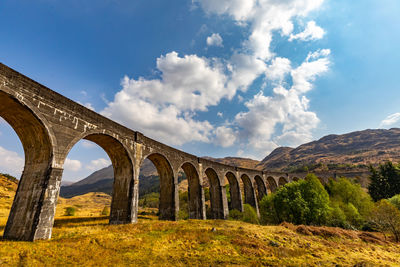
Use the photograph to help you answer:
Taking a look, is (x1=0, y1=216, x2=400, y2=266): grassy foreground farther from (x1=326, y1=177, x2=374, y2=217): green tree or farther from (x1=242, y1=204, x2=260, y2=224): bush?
(x1=326, y1=177, x2=374, y2=217): green tree

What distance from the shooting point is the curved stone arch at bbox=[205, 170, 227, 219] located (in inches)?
1232

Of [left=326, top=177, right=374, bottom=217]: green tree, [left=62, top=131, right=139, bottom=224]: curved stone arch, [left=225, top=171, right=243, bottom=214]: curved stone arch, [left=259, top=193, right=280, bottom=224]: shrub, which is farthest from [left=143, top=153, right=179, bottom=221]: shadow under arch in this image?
[left=326, top=177, right=374, bottom=217]: green tree

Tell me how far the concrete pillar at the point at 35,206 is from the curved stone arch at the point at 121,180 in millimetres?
5404

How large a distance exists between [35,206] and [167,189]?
48.0 feet

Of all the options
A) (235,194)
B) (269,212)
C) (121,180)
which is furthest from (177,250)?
(235,194)

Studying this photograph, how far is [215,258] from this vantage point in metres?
10.1

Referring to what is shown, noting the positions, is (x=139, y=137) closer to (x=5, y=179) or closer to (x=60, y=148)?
(x=60, y=148)

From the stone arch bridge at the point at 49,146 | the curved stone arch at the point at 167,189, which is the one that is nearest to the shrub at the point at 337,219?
the curved stone arch at the point at 167,189

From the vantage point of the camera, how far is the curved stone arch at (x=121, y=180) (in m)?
17.3

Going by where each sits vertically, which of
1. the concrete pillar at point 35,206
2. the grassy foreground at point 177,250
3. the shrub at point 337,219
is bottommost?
the shrub at point 337,219

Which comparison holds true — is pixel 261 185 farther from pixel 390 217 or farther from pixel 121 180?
pixel 121 180

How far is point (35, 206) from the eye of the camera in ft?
35.9

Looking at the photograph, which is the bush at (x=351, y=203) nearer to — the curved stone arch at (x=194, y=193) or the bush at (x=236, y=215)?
the bush at (x=236, y=215)

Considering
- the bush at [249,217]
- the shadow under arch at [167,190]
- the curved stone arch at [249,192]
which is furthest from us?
the curved stone arch at [249,192]
